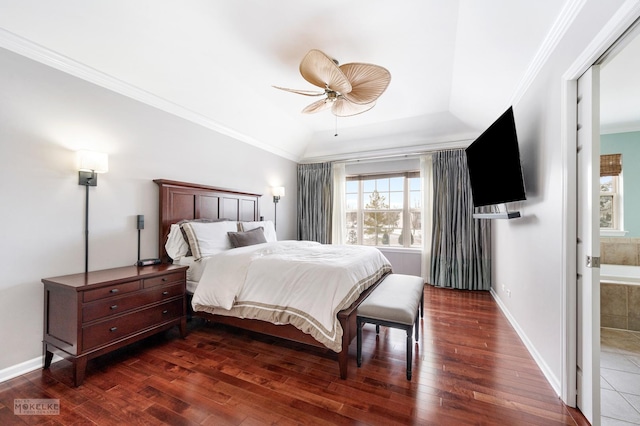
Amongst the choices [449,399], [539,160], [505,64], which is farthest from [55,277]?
[505,64]

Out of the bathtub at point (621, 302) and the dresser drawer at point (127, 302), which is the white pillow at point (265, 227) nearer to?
the dresser drawer at point (127, 302)

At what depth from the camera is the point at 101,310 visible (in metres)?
2.02

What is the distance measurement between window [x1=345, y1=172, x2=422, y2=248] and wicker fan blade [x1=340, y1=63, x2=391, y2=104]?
2.75 metres

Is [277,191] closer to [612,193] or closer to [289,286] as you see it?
[289,286]

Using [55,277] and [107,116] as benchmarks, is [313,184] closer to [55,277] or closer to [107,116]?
[107,116]

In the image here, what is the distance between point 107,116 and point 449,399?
3841mm

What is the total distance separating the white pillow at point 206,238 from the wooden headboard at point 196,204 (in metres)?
0.30

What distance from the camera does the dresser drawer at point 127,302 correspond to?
77.0 inches

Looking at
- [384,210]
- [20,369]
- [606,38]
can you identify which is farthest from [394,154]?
[20,369]

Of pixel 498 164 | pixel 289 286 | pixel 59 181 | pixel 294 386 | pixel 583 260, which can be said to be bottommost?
pixel 294 386

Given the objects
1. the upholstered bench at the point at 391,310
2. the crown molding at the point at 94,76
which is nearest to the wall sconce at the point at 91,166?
the crown molding at the point at 94,76

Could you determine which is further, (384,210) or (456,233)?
(384,210)

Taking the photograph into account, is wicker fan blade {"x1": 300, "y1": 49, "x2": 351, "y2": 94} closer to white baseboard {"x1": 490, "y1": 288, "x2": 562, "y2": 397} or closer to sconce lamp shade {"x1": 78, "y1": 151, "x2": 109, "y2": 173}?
sconce lamp shade {"x1": 78, "y1": 151, "x2": 109, "y2": 173}

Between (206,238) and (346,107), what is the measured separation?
224 centimetres
